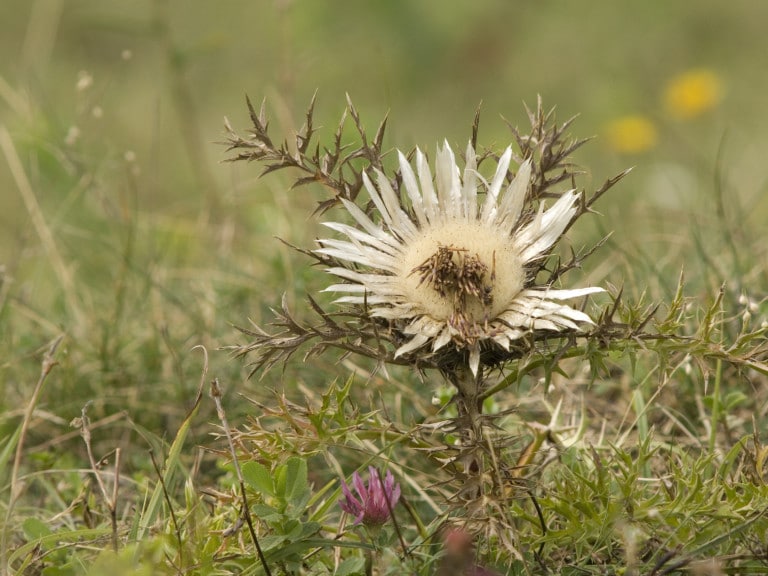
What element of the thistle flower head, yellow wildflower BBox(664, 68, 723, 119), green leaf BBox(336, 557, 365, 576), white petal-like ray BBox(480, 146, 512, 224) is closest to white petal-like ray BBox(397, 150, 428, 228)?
the thistle flower head

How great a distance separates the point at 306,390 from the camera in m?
2.15

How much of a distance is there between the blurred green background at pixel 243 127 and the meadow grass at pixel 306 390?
0.02 meters

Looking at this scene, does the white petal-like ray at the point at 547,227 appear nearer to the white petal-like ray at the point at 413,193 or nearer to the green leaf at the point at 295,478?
the white petal-like ray at the point at 413,193

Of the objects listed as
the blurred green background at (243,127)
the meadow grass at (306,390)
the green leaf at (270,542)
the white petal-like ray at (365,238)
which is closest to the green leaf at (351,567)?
the meadow grass at (306,390)

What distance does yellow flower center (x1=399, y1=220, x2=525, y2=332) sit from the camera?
1.48 metres

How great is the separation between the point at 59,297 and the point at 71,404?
0.75 m

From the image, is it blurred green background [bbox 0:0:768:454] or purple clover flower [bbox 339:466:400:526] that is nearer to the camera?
purple clover flower [bbox 339:466:400:526]

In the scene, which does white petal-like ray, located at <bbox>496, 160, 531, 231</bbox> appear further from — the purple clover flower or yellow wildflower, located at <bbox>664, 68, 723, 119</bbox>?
yellow wildflower, located at <bbox>664, 68, 723, 119</bbox>

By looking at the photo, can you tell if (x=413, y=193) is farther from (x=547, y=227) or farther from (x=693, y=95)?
(x=693, y=95)

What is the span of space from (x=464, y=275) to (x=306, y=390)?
0.78 metres

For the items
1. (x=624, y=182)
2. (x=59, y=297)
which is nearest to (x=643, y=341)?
(x=59, y=297)

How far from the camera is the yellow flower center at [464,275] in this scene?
1476 millimetres

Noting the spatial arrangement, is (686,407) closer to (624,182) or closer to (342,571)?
(342,571)

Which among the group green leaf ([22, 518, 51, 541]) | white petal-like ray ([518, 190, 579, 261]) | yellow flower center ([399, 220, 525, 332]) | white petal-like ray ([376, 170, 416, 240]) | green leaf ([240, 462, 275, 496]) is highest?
white petal-like ray ([518, 190, 579, 261])
